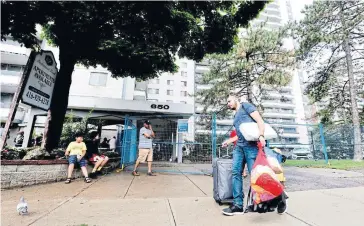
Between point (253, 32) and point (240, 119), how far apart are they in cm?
1724

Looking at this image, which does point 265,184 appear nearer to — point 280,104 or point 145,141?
point 145,141

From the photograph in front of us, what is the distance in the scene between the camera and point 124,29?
7941mm

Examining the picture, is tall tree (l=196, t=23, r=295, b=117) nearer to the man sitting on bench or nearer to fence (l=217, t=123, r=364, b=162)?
fence (l=217, t=123, r=364, b=162)

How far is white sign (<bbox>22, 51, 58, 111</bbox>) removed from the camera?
6.20 m

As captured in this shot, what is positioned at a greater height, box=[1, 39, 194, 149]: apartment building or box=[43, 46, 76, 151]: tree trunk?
box=[1, 39, 194, 149]: apartment building

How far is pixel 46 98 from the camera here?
701cm

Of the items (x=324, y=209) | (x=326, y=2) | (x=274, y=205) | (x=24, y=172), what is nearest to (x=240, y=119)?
(x=274, y=205)

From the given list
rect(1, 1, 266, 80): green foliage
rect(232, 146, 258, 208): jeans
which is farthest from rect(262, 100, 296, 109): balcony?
rect(232, 146, 258, 208): jeans

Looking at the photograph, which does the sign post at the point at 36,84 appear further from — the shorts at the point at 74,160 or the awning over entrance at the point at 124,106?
the awning over entrance at the point at 124,106

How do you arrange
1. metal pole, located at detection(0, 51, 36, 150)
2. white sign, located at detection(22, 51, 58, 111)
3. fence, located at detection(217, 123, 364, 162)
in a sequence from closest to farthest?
metal pole, located at detection(0, 51, 36, 150)
white sign, located at detection(22, 51, 58, 111)
fence, located at detection(217, 123, 364, 162)

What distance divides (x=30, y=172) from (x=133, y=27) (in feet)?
17.0

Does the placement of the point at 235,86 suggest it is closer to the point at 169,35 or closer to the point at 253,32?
the point at 253,32

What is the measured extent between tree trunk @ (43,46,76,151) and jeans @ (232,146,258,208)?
20.2 feet

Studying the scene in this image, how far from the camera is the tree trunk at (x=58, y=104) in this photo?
7.38m
